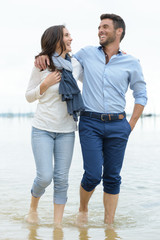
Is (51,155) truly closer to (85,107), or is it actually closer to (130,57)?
(85,107)

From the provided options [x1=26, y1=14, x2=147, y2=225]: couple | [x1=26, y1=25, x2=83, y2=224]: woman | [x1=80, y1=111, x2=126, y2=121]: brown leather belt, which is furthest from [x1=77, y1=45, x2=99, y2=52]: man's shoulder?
[x1=80, y1=111, x2=126, y2=121]: brown leather belt

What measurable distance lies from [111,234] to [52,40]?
2225 mm

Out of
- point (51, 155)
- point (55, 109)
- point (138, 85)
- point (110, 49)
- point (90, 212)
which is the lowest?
point (90, 212)

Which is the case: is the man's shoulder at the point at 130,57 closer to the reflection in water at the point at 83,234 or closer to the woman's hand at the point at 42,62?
the woman's hand at the point at 42,62

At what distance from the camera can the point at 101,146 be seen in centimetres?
493

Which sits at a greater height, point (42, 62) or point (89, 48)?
point (89, 48)

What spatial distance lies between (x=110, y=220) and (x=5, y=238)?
4.60ft

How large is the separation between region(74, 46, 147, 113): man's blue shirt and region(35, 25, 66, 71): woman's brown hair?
45 centimetres

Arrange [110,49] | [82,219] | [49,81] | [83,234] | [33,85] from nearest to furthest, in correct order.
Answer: [49,81]
[83,234]
[33,85]
[110,49]
[82,219]

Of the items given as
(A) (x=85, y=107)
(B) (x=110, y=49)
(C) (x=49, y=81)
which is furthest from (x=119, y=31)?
(C) (x=49, y=81)

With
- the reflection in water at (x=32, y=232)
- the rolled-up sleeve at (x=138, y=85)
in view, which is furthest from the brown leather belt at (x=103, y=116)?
the reflection in water at (x=32, y=232)

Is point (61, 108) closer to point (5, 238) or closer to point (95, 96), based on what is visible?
point (95, 96)

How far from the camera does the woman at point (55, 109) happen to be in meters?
Answer: 4.64

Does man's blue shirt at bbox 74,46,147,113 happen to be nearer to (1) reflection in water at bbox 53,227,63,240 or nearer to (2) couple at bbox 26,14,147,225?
(2) couple at bbox 26,14,147,225
